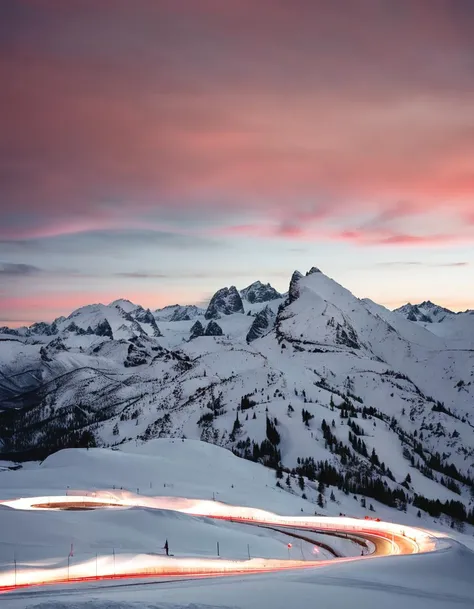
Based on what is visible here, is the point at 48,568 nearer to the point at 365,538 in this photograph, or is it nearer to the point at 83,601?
the point at 83,601

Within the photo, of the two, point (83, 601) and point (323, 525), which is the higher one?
point (83, 601)

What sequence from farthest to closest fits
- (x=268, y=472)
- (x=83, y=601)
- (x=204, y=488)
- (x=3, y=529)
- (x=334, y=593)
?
(x=268, y=472), (x=204, y=488), (x=3, y=529), (x=334, y=593), (x=83, y=601)

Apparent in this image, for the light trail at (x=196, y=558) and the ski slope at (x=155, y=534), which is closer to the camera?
the ski slope at (x=155, y=534)

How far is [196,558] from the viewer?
71.1 metres

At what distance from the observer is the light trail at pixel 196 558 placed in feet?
191

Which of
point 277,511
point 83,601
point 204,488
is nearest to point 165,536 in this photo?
point 83,601

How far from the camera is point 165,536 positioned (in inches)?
3334

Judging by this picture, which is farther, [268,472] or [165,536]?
[268,472]

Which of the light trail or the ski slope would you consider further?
the light trail

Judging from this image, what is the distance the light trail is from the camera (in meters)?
58.3

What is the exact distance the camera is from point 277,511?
146625mm

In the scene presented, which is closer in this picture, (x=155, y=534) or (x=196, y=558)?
→ (x=196, y=558)

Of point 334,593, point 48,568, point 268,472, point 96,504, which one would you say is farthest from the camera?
point 268,472

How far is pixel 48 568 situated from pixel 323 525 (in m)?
68.8
